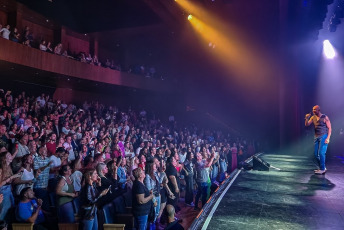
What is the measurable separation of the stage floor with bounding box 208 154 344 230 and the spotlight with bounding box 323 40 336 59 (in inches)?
414

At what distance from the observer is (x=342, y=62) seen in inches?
538

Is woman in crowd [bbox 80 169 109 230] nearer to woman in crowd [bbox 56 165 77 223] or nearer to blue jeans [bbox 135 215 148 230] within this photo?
woman in crowd [bbox 56 165 77 223]

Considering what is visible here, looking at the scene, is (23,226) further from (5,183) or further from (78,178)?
(78,178)

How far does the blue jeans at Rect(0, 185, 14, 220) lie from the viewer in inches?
156

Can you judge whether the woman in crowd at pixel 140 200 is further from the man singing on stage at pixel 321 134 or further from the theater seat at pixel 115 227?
the man singing on stage at pixel 321 134

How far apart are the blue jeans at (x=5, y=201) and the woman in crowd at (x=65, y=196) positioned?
0.70m

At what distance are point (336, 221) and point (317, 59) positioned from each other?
517 inches

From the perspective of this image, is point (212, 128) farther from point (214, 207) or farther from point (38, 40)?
point (214, 207)

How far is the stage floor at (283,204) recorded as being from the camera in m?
3.11

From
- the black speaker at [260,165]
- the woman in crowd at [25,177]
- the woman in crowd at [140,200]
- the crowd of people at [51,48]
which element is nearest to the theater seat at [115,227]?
the woman in crowd at [140,200]

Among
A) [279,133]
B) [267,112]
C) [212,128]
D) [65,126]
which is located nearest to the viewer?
[65,126]

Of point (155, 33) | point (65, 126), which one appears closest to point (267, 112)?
point (155, 33)

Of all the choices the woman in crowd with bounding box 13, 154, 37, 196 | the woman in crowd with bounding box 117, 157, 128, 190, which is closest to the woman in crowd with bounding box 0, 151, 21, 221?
the woman in crowd with bounding box 13, 154, 37, 196

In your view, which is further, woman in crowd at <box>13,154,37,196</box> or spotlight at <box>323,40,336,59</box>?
spotlight at <box>323,40,336,59</box>
